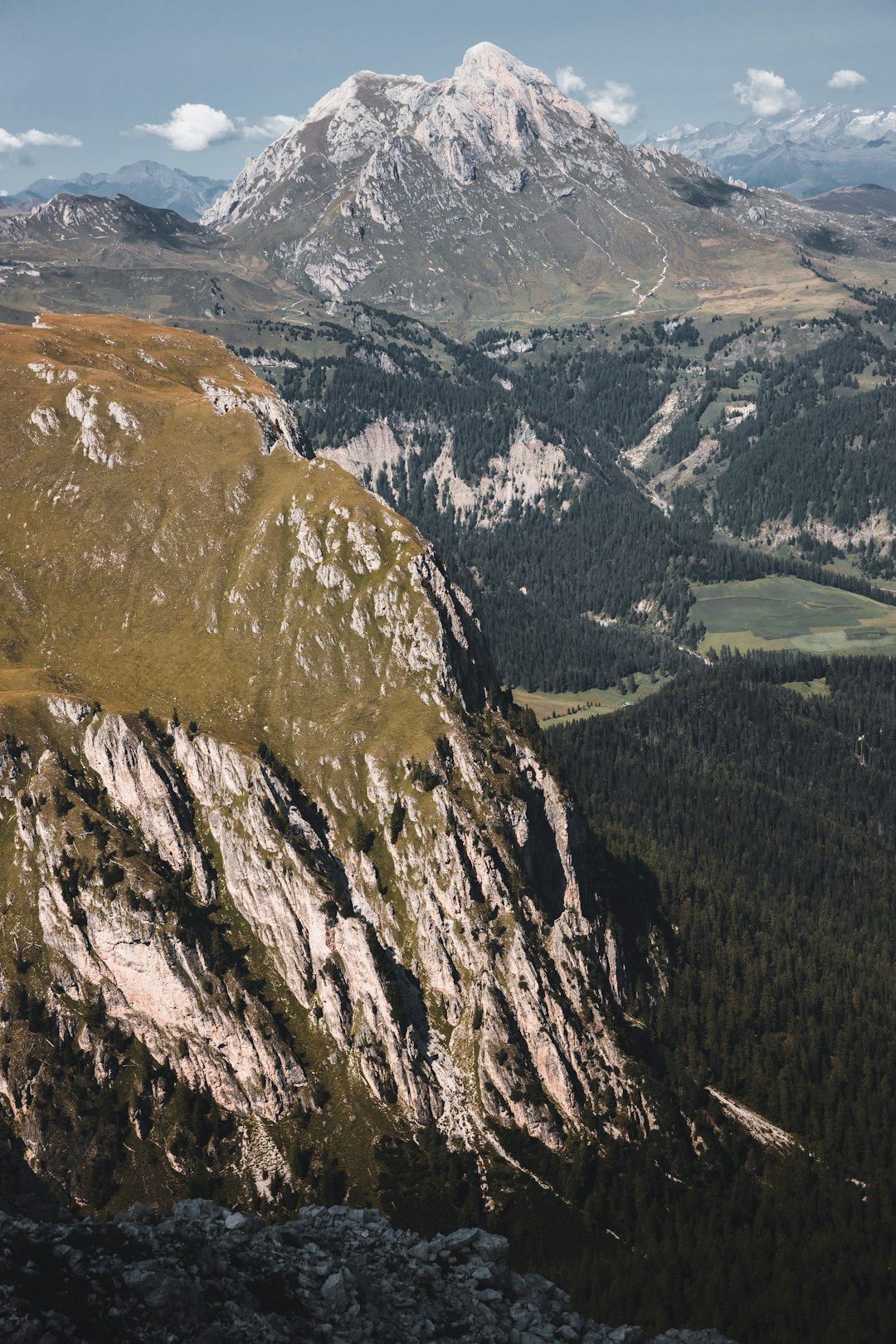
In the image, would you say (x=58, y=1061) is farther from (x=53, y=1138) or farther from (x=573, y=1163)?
(x=573, y=1163)

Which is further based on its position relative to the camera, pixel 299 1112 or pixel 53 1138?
pixel 299 1112

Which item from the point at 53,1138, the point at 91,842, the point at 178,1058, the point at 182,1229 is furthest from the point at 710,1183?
the point at 182,1229

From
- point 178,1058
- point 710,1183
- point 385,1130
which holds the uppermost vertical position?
point 178,1058

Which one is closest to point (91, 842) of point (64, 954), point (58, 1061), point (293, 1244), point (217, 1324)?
point (64, 954)

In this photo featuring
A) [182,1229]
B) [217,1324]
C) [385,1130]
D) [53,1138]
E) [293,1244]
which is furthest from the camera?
[385,1130]

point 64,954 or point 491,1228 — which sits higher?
point 64,954

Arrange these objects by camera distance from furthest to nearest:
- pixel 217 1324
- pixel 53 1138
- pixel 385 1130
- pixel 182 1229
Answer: pixel 385 1130 < pixel 53 1138 < pixel 182 1229 < pixel 217 1324
